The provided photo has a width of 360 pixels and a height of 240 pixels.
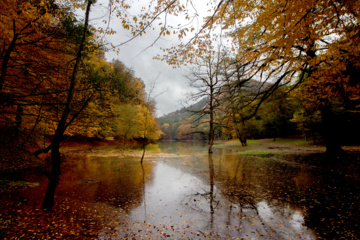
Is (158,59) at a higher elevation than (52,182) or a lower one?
higher

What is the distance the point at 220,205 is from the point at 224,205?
0.13m

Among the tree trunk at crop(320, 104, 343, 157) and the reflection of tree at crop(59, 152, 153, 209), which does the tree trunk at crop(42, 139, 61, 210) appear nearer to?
the reflection of tree at crop(59, 152, 153, 209)

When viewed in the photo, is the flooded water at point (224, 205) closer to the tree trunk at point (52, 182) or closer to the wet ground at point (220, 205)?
the wet ground at point (220, 205)

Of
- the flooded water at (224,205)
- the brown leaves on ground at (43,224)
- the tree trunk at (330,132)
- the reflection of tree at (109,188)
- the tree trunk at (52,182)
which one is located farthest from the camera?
the tree trunk at (330,132)

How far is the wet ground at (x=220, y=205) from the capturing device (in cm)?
409

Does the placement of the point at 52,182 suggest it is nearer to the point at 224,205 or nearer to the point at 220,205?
the point at 220,205

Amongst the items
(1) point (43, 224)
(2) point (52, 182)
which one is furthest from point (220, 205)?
(2) point (52, 182)

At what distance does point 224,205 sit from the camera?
18.7ft

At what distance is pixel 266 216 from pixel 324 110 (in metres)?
10.0

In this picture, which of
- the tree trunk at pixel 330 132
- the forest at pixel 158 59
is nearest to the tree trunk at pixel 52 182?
the forest at pixel 158 59

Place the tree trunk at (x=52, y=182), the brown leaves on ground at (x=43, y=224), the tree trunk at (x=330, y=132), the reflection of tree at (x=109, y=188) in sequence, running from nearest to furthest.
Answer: the brown leaves on ground at (x=43, y=224) < the tree trunk at (x=52, y=182) < the reflection of tree at (x=109, y=188) < the tree trunk at (x=330, y=132)

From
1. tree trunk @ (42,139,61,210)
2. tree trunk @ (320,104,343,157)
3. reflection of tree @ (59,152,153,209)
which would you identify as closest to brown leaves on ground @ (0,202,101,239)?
tree trunk @ (42,139,61,210)

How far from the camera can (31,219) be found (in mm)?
4121

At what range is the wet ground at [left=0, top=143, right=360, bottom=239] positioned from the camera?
4.09m
